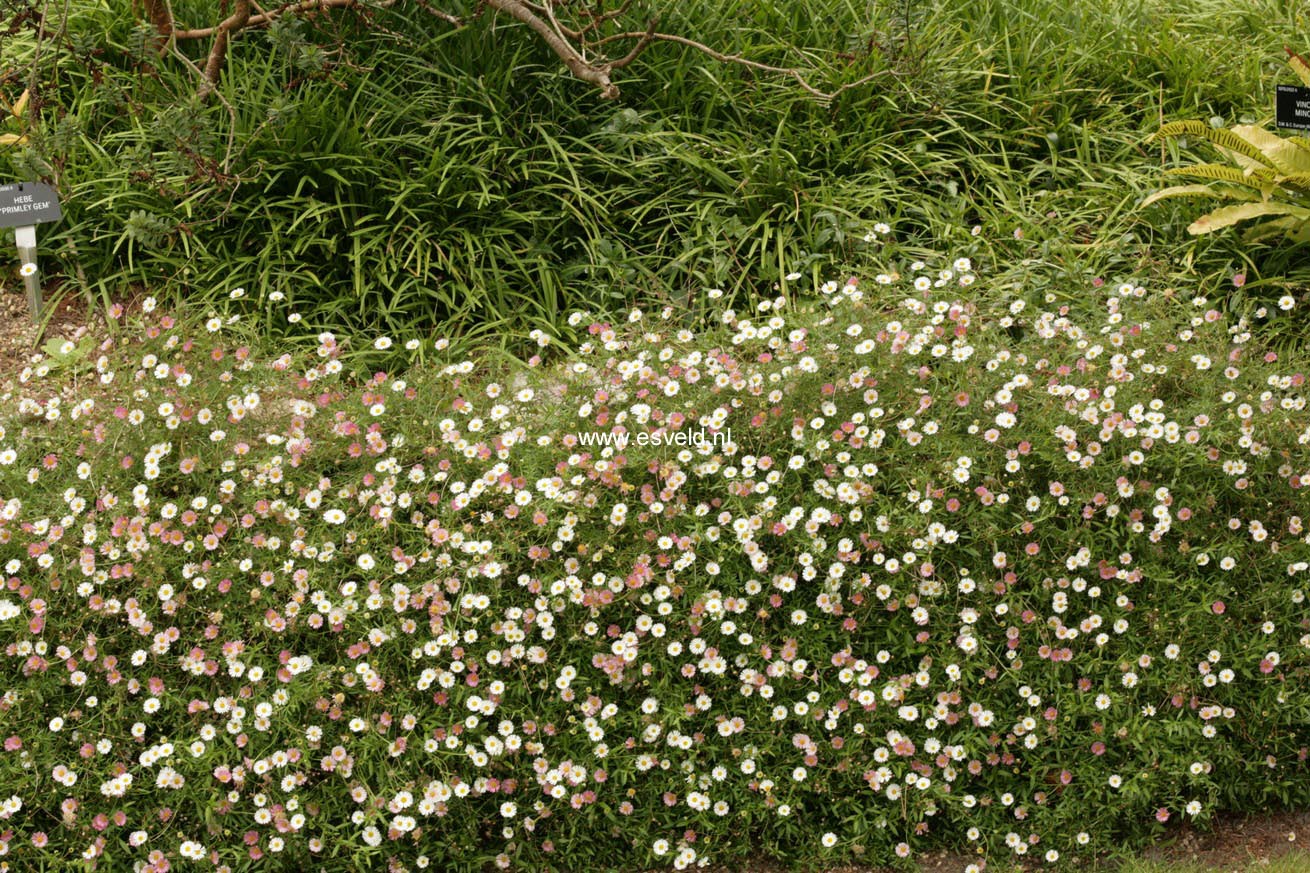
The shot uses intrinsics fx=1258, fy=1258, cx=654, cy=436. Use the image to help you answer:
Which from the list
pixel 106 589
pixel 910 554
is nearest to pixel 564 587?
pixel 910 554

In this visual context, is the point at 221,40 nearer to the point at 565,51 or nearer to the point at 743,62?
the point at 565,51

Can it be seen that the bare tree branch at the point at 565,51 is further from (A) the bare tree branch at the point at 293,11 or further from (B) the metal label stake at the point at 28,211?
(B) the metal label stake at the point at 28,211

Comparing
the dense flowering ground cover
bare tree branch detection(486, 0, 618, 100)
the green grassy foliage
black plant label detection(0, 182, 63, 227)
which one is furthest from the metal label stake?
bare tree branch detection(486, 0, 618, 100)

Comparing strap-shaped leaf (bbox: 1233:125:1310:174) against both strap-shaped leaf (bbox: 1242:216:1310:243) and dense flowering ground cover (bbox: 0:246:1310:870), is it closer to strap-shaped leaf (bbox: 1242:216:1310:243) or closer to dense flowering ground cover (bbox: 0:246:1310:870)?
strap-shaped leaf (bbox: 1242:216:1310:243)

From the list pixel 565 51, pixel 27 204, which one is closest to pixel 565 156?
pixel 565 51

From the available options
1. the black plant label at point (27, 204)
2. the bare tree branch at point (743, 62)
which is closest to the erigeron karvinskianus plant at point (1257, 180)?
the bare tree branch at point (743, 62)

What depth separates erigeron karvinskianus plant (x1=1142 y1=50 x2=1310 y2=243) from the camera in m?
4.49

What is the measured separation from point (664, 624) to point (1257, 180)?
2.89 meters

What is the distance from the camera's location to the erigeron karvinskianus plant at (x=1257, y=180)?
14.7 feet

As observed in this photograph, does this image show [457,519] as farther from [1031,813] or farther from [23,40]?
[23,40]

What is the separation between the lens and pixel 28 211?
4312mm

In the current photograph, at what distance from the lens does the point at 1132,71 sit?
548 cm

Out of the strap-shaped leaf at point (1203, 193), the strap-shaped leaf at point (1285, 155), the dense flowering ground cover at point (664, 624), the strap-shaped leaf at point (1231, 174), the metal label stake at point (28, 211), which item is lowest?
the dense flowering ground cover at point (664, 624)

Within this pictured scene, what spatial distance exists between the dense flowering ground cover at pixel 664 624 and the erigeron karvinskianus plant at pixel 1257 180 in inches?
45.3
